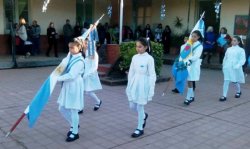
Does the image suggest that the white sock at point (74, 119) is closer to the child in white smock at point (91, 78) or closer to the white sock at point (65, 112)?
the white sock at point (65, 112)

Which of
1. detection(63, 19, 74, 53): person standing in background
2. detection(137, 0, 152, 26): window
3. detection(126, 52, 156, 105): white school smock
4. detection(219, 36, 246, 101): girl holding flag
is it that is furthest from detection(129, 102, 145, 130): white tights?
detection(137, 0, 152, 26): window

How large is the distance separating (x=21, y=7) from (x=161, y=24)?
720cm

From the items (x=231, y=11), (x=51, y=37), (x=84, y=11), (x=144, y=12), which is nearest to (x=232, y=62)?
(x=231, y=11)

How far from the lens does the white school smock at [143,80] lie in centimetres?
516

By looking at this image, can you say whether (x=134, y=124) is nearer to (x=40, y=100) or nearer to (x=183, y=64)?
(x=40, y=100)

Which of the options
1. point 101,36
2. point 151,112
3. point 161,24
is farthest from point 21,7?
point 151,112

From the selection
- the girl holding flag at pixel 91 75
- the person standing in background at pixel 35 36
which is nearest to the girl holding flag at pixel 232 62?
the girl holding flag at pixel 91 75

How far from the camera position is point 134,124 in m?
5.88

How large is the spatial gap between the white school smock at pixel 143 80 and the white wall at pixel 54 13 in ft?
38.7

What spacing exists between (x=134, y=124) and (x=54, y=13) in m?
11.9

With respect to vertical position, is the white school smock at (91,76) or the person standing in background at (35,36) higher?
the person standing in background at (35,36)

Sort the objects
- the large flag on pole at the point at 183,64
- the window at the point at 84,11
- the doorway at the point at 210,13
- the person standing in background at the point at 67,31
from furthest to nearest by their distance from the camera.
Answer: the window at the point at 84,11 → the doorway at the point at 210,13 → the person standing in background at the point at 67,31 → the large flag on pole at the point at 183,64

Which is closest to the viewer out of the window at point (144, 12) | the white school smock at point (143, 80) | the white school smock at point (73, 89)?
the white school smock at point (73, 89)

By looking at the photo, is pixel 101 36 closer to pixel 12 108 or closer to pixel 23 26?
pixel 23 26
